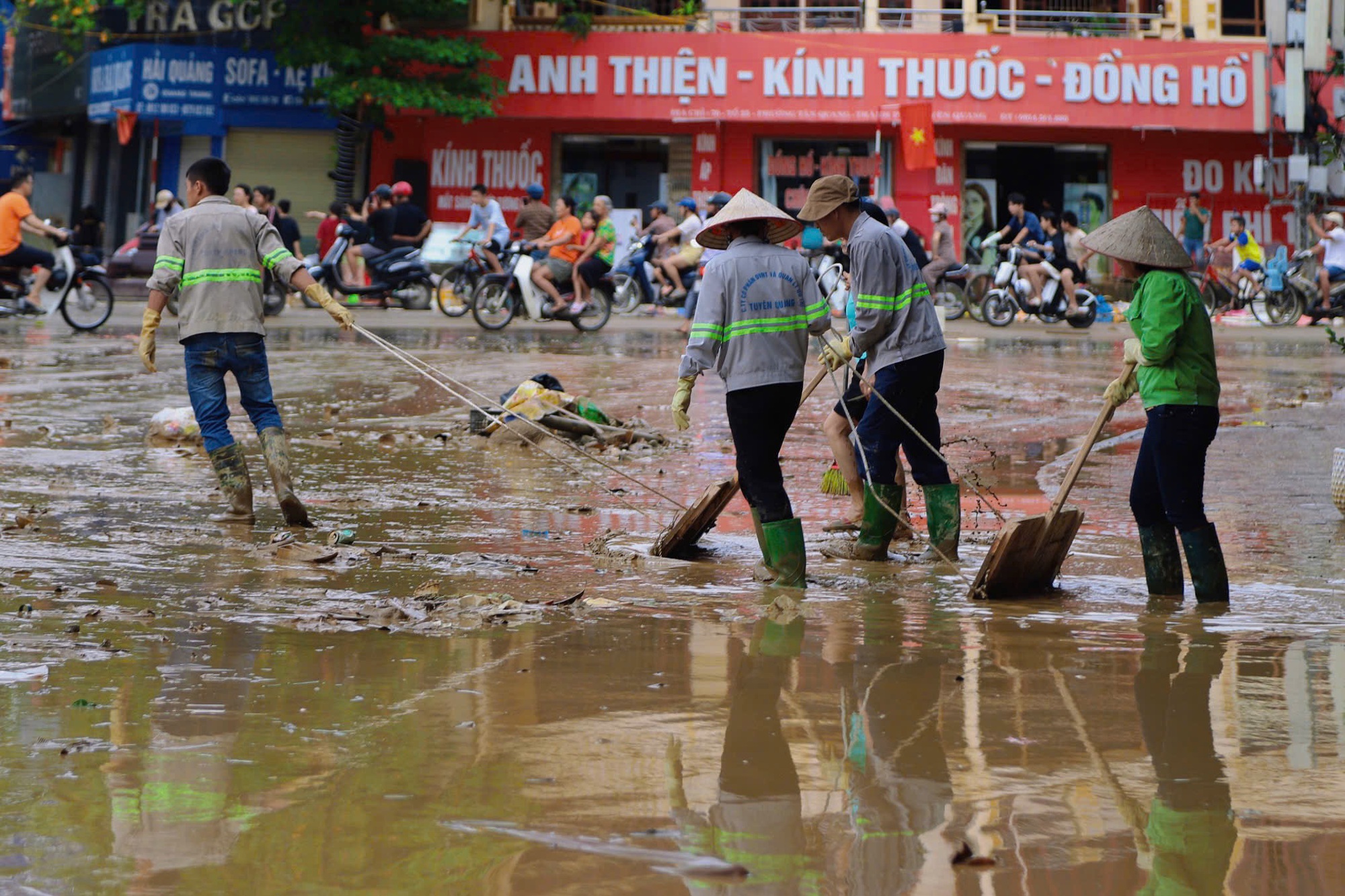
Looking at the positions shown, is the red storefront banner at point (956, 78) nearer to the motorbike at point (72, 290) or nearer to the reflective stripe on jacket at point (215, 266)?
the motorbike at point (72, 290)

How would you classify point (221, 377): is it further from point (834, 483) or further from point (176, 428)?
point (834, 483)

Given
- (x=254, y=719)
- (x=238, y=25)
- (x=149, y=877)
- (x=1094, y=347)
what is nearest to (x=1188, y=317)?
(x=254, y=719)

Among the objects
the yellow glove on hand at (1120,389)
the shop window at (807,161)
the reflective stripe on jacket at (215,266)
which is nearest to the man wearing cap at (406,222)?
the shop window at (807,161)

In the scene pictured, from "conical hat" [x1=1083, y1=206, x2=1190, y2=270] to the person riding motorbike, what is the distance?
1431 cm

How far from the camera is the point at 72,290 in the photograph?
18906 millimetres

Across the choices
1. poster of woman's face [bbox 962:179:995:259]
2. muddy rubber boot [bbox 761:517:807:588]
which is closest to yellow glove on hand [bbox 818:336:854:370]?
muddy rubber boot [bbox 761:517:807:588]

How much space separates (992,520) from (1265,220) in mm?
24851

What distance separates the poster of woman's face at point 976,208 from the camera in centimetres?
3066

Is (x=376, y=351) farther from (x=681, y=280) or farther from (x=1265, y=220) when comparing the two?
(x=1265, y=220)

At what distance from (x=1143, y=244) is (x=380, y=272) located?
54.1 ft

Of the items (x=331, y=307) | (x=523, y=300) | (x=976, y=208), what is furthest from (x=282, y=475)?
(x=976, y=208)

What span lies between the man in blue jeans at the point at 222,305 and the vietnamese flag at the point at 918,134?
72.2 feet

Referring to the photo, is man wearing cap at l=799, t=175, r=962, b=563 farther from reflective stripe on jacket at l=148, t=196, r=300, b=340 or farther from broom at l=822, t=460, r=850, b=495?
reflective stripe on jacket at l=148, t=196, r=300, b=340

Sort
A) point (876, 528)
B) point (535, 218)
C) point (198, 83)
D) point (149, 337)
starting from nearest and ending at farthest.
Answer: point (876, 528)
point (149, 337)
point (535, 218)
point (198, 83)
